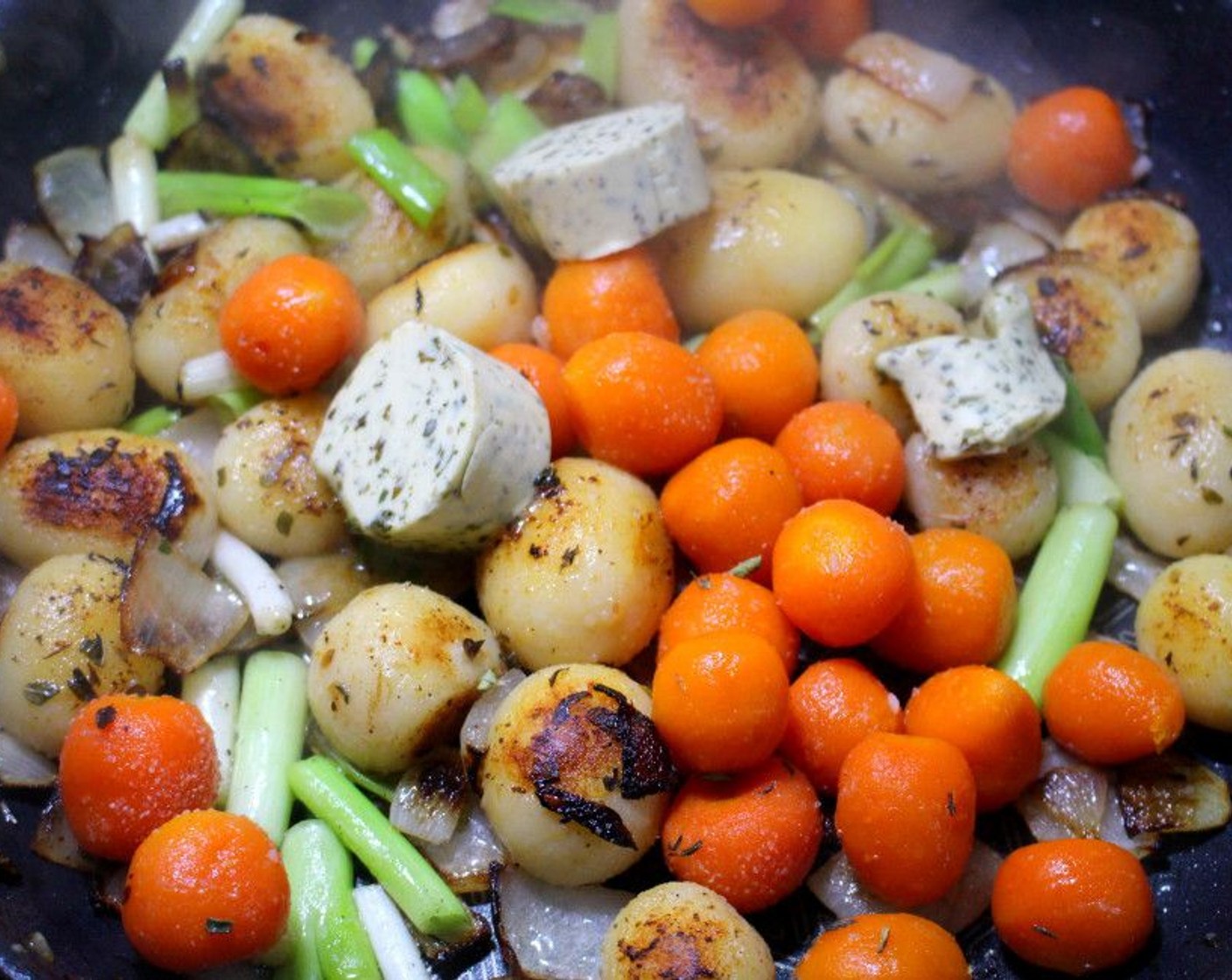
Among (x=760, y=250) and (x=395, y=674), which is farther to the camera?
(x=760, y=250)

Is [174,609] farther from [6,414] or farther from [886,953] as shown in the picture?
[886,953]

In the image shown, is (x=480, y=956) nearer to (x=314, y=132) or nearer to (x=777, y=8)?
(x=314, y=132)

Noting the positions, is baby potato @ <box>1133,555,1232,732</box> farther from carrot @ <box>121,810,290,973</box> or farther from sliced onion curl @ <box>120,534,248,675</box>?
sliced onion curl @ <box>120,534,248,675</box>

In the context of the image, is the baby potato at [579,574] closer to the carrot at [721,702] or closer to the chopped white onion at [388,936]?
the carrot at [721,702]

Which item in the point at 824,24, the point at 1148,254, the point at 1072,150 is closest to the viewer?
the point at 1148,254

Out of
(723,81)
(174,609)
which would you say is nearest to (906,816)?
(174,609)

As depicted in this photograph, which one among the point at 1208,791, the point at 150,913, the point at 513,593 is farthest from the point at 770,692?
the point at 150,913

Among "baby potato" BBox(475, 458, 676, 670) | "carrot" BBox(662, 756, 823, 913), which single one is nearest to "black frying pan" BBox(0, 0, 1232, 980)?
"carrot" BBox(662, 756, 823, 913)
